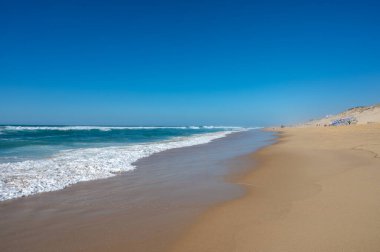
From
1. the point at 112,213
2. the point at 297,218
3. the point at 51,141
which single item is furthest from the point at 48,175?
the point at 51,141

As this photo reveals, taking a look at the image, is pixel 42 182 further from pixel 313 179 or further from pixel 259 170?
pixel 313 179

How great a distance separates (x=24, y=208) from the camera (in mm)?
5219

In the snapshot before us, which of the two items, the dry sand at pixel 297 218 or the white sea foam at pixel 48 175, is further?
the white sea foam at pixel 48 175

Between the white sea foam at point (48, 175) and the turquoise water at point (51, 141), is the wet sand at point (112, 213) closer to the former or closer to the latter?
the white sea foam at point (48, 175)

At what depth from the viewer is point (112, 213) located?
15.9 ft

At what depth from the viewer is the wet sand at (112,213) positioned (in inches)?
146

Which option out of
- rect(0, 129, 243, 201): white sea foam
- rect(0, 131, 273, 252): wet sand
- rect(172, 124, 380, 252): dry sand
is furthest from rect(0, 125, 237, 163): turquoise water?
rect(172, 124, 380, 252): dry sand

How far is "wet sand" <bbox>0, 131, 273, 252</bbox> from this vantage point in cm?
370

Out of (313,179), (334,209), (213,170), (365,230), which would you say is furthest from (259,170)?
(365,230)

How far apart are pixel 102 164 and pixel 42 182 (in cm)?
300

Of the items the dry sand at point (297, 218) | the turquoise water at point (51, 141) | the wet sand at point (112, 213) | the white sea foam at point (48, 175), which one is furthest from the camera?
the turquoise water at point (51, 141)

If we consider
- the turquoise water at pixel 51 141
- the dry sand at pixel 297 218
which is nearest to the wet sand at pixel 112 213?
the dry sand at pixel 297 218

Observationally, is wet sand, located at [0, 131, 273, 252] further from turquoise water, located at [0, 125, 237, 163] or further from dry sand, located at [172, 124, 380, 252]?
turquoise water, located at [0, 125, 237, 163]

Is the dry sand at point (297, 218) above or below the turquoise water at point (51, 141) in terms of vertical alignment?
below
